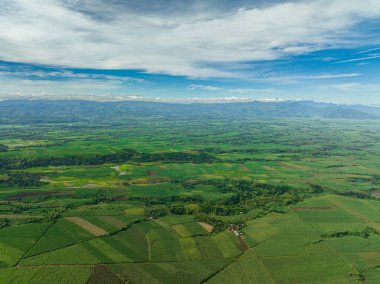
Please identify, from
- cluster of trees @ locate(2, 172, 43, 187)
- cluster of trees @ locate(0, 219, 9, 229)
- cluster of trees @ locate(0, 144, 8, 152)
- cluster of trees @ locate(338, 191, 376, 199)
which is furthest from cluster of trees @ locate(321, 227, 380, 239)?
cluster of trees @ locate(0, 144, 8, 152)

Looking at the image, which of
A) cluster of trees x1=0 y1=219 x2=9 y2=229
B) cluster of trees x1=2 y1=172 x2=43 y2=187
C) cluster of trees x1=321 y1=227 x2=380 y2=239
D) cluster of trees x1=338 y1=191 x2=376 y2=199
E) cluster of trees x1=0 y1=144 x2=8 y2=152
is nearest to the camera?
cluster of trees x1=321 y1=227 x2=380 y2=239

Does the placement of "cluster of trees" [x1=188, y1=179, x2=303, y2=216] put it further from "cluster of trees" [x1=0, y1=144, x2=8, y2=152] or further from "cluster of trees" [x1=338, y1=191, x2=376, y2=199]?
"cluster of trees" [x1=0, y1=144, x2=8, y2=152]

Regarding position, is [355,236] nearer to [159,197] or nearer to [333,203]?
[333,203]

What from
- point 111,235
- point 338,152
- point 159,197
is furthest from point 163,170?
point 338,152

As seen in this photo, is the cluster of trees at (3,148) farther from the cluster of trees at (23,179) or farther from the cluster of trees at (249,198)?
the cluster of trees at (249,198)

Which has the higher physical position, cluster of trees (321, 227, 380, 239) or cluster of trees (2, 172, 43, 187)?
cluster of trees (321, 227, 380, 239)

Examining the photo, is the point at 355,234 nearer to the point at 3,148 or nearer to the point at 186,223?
the point at 186,223

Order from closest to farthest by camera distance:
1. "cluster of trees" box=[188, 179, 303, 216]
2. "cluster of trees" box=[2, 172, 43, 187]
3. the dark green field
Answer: the dark green field → "cluster of trees" box=[188, 179, 303, 216] → "cluster of trees" box=[2, 172, 43, 187]
